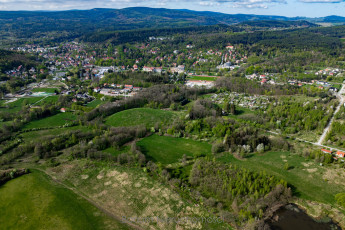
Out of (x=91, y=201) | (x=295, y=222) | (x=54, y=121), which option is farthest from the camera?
(x=54, y=121)

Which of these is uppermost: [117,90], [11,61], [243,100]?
[11,61]

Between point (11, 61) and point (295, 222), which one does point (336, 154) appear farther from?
point (11, 61)

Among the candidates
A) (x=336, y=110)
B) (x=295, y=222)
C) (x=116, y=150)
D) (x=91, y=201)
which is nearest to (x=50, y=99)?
(x=116, y=150)

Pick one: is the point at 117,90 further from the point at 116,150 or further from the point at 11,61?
the point at 11,61

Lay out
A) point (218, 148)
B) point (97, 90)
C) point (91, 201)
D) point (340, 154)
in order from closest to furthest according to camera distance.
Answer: point (91, 201)
point (340, 154)
point (218, 148)
point (97, 90)

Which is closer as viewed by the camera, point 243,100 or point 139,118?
point 139,118

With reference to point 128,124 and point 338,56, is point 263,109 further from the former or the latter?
point 338,56

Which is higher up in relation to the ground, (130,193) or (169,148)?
(130,193)
